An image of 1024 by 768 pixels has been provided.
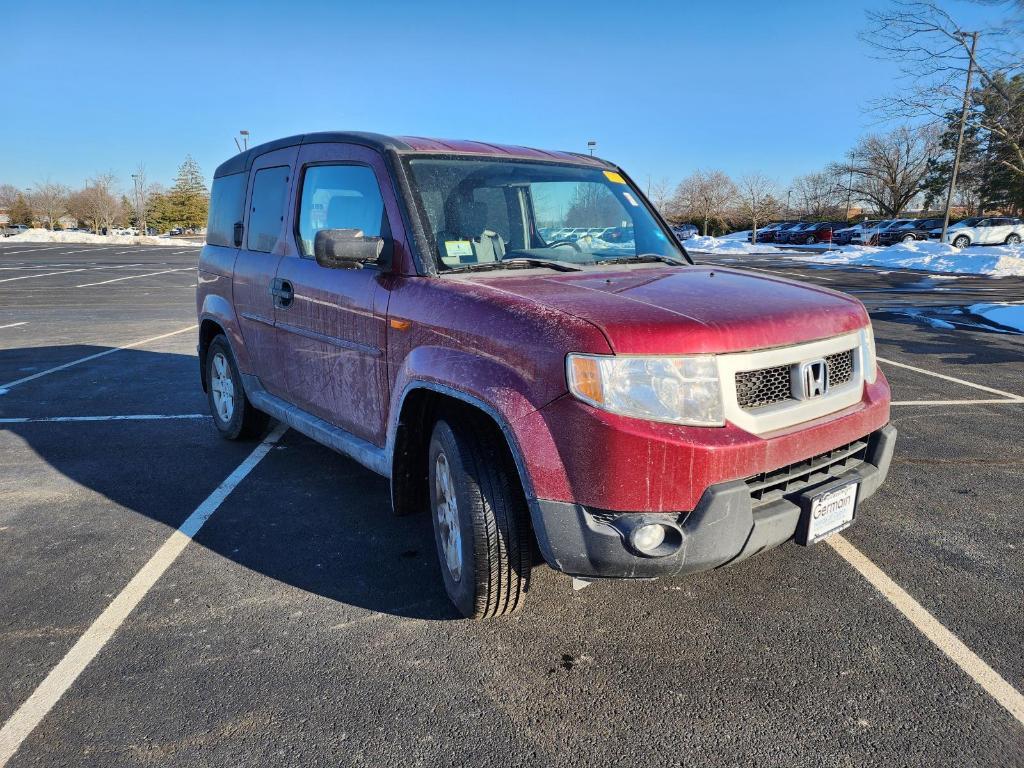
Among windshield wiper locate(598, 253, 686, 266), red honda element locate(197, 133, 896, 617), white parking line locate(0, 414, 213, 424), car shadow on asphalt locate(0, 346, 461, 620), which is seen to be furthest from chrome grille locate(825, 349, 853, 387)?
white parking line locate(0, 414, 213, 424)

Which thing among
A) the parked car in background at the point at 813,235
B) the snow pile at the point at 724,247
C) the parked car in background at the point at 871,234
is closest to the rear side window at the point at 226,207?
the snow pile at the point at 724,247

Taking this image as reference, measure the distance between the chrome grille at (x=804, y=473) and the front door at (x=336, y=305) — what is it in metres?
1.67

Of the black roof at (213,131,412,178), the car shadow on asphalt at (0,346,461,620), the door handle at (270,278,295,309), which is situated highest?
the black roof at (213,131,412,178)

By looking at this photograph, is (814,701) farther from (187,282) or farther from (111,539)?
(187,282)

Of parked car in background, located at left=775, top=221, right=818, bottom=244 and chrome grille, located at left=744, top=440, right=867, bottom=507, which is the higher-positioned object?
chrome grille, located at left=744, top=440, right=867, bottom=507

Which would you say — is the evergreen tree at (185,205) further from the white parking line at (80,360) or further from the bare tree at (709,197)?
the white parking line at (80,360)

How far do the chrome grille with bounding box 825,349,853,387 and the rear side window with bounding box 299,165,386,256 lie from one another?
6.65 feet

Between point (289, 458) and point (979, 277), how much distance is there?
22.6m

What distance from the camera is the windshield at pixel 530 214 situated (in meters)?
3.30

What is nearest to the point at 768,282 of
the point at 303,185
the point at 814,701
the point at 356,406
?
the point at 814,701

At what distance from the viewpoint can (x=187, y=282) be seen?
71.2ft

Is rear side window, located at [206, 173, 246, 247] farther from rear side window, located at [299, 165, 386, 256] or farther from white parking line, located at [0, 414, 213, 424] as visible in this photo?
white parking line, located at [0, 414, 213, 424]

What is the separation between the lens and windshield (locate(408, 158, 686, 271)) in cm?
330

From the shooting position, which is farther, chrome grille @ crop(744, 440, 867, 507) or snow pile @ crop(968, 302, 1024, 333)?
snow pile @ crop(968, 302, 1024, 333)
